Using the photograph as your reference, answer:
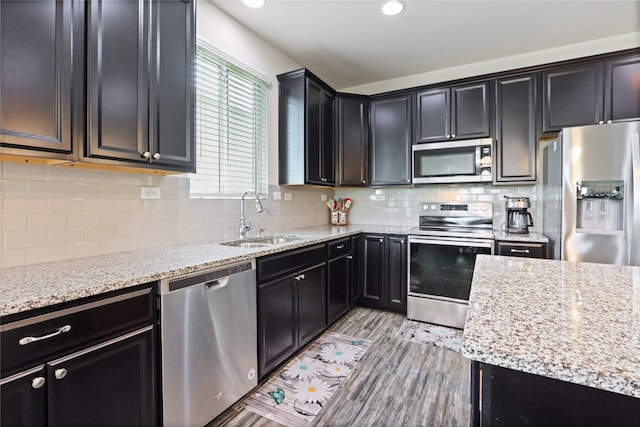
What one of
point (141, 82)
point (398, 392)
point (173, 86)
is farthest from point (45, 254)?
point (398, 392)

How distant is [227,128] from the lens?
2.60 m

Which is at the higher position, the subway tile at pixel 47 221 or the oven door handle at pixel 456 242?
the subway tile at pixel 47 221

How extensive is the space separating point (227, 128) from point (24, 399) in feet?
6.93

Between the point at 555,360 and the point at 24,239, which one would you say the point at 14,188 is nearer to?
the point at 24,239

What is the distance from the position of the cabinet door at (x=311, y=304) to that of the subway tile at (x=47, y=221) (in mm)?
1468

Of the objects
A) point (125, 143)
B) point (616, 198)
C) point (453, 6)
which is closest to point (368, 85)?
point (453, 6)

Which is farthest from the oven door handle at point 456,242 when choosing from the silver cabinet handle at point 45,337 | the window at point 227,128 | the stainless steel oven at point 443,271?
the silver cabinet handle at point 45,337

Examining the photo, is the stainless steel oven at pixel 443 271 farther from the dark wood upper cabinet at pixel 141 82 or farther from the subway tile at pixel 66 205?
Result: the subway tile at pixel 66 205

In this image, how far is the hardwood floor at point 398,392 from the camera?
5.54 ft

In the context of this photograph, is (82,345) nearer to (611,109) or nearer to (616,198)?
(616,198)

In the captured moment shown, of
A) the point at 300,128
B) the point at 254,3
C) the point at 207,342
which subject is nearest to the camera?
the point at 207,342

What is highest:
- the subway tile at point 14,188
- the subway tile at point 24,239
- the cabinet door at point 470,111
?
the cabinet door at point 470,111

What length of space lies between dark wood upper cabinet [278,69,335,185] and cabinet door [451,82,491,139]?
56.3 inches

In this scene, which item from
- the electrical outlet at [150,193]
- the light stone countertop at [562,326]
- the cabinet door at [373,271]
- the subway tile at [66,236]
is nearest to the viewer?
the light stone countertop at [562,326]
